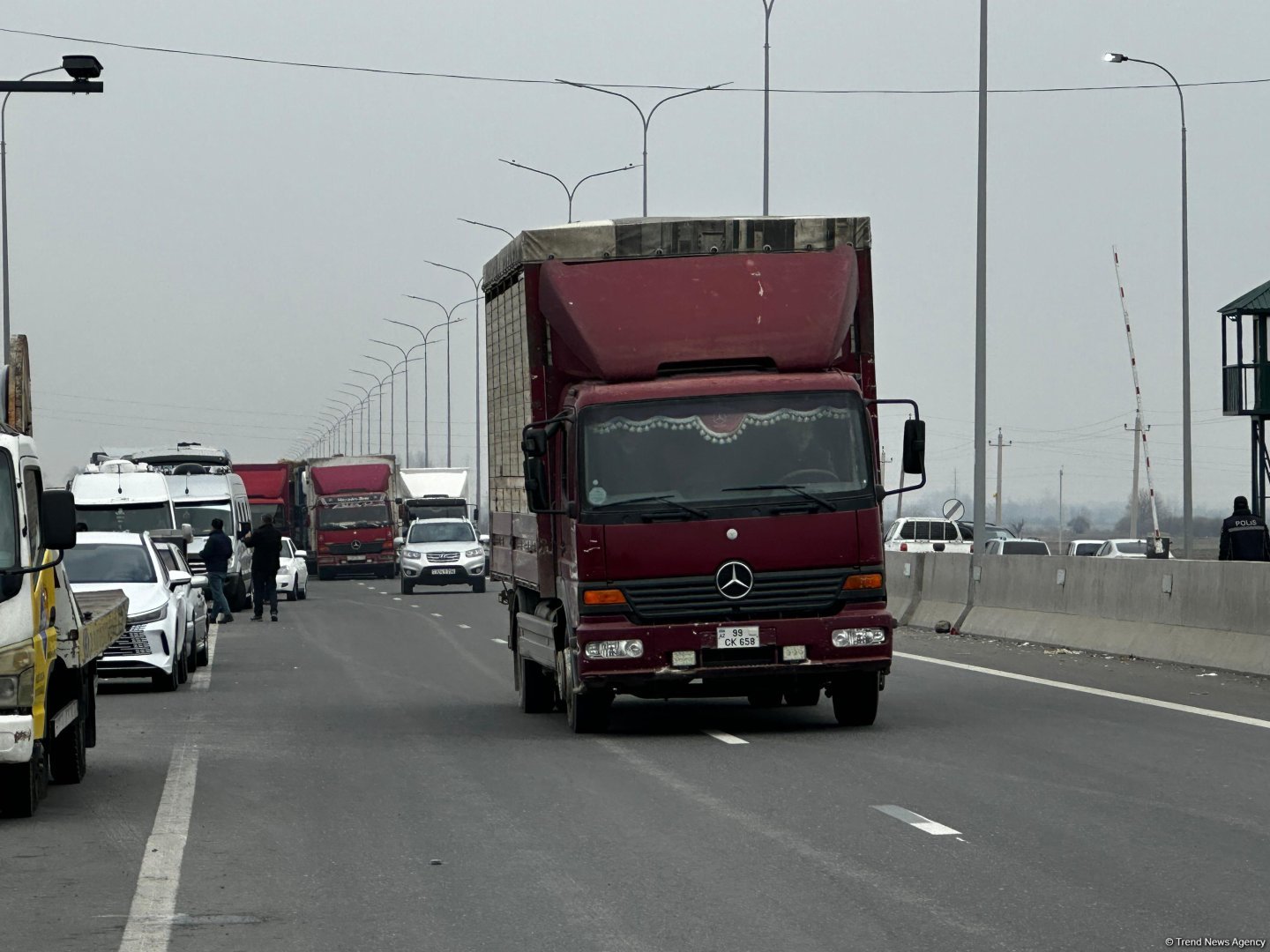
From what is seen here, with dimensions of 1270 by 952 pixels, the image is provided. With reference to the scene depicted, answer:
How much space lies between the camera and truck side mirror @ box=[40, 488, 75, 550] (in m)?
10.9

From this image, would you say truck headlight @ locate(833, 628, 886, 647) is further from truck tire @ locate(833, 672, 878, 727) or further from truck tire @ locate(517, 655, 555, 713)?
truck tire @ locate(517, 655, 555, 713)

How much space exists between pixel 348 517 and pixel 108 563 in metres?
42.3

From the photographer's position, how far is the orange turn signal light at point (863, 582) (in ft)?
47.7

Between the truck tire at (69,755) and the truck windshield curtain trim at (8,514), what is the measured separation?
1.86m

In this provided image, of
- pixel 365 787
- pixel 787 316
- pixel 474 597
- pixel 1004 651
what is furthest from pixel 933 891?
pixel 474 597

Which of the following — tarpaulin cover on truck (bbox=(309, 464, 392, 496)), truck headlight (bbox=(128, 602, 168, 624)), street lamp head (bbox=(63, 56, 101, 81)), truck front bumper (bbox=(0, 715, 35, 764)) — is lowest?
truck headlight (bbox=(128, 602, 168, 624))

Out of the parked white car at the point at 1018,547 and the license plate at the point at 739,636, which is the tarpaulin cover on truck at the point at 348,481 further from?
the license plate at the point at 739,636

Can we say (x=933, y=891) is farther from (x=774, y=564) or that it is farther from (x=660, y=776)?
(x=774, y=564)

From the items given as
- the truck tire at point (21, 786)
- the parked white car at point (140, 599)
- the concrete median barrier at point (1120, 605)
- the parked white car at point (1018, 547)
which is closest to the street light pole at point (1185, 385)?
the parked white car at point (1018, 547)

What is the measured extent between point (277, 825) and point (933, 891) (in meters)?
3.72

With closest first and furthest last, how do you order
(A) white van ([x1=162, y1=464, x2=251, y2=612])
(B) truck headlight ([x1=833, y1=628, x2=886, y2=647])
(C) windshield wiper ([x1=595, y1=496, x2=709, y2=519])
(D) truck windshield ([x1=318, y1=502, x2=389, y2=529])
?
1. (C) windshield wiper ([x1=595, y1=496, x2=709, y2=519])
2. (B) truck headlight ([x1=833, y1=628, x2=886, y2=647])
3. (A) white van ([x1=162, y1=464, x2=251, y2=612])
4. (D) truck windshield ([x1=318, y1=502, x2=389, y2=529])

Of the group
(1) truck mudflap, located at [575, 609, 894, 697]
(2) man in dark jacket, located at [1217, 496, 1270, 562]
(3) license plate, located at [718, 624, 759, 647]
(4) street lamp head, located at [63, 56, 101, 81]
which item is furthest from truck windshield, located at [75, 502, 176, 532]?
(3) license plate, located at [718, 624, 759, 647]

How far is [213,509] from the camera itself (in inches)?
1705

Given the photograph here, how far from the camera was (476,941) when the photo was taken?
24.7 feet
